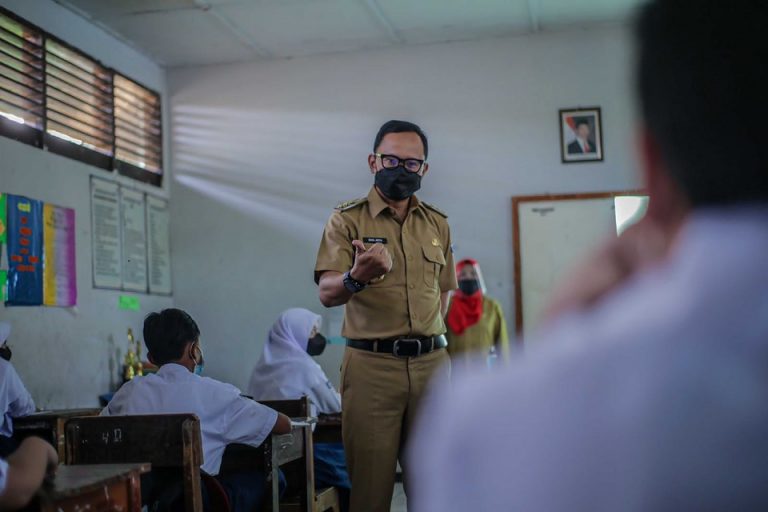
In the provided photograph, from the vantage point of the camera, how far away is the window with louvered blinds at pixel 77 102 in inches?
211

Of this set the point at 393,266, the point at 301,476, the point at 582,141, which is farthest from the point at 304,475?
the point at 582,141

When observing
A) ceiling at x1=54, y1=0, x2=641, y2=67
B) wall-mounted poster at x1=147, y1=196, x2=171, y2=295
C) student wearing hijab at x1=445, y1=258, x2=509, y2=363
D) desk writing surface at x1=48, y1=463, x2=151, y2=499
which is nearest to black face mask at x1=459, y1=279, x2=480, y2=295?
student wearing hijab at x1=445, y1=258, x2=509, y2=363

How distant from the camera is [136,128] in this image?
6371 mm

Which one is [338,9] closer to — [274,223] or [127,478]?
[274,223]

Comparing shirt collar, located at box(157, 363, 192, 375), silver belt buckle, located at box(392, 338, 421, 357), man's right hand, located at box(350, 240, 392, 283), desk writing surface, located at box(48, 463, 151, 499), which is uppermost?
man's right hand, located at box(350, 240, 392, 283)

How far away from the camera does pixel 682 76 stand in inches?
20.3

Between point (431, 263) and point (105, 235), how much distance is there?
3413 millimetres

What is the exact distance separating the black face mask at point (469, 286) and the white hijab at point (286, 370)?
1196 mm

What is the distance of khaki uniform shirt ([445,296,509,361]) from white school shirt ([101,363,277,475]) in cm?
289

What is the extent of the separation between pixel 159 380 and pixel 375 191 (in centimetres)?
97

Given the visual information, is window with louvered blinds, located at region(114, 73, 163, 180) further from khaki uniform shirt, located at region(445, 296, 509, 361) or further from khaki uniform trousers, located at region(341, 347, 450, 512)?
khaki uniform trousers, located at region(341, 347, 450, 512)

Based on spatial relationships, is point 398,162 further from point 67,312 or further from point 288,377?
point 67,312

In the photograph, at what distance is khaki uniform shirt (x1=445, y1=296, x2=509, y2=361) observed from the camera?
5.77 m

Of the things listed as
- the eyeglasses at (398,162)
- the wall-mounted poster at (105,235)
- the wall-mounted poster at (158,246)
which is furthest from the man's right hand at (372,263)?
the wall-mounted poster at (158,246)
